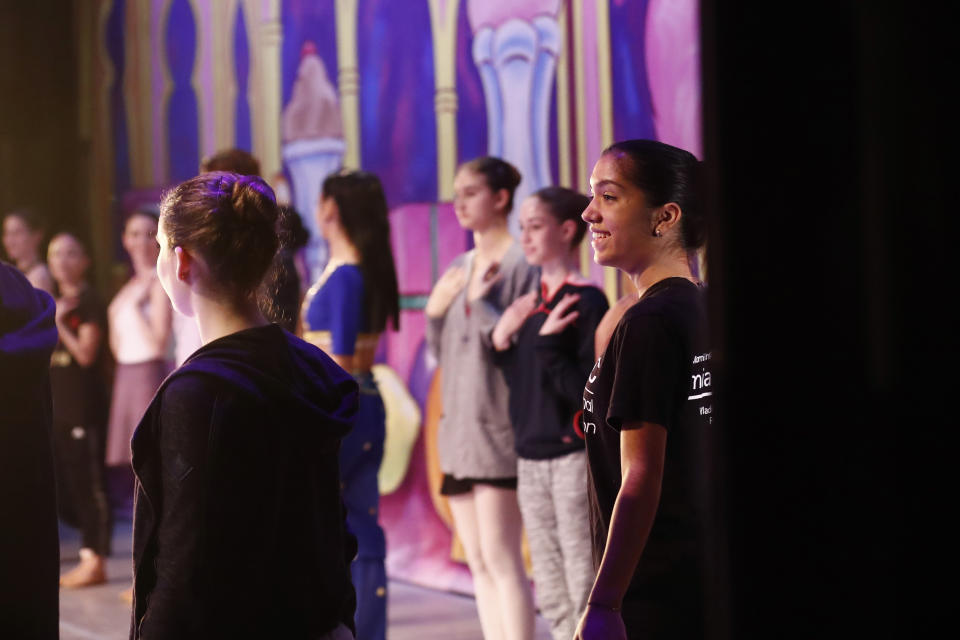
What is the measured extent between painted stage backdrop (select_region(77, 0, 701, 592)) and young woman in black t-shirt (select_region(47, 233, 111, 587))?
4.21ft

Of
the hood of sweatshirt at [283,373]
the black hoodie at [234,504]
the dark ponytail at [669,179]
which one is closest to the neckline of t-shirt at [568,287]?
the dark ponytail at [669,179]

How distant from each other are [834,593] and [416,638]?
3668 mm

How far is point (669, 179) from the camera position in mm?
2184

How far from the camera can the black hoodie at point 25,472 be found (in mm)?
2529

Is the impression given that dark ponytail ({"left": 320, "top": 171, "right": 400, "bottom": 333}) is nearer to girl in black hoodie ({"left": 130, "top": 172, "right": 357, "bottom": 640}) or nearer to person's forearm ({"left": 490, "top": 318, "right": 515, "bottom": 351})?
person's forearm ({"left": 490, "top": 318, "right": 515, "bottom": 351})

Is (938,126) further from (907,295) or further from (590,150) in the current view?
(590,150)

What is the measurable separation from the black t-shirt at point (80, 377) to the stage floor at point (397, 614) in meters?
0.87

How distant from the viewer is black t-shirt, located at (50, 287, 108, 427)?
231 inches

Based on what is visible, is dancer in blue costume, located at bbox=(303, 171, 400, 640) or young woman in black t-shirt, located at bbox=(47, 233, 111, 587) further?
young woman in black t-shirt, located at bbox=(47, 233, 111, 587)

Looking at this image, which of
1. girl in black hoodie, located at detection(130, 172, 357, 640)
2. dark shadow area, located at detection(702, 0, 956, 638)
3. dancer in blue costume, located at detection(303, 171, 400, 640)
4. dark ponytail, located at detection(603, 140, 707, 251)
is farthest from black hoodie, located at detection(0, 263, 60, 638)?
dark shadow area, located at detection(702, 0, 956, 638)

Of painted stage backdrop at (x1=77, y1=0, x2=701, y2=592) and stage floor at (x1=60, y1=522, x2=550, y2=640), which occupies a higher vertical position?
painted stage backdrop at (x1=77, y1=0, x2=701, y2=592)

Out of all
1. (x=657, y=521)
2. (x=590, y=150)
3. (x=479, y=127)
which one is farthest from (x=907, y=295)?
(x=479, y=127)

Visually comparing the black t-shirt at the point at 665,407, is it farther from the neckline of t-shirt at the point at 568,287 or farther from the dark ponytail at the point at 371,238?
the dark ponytail at the point at 371,238

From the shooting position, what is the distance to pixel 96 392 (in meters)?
5.96
